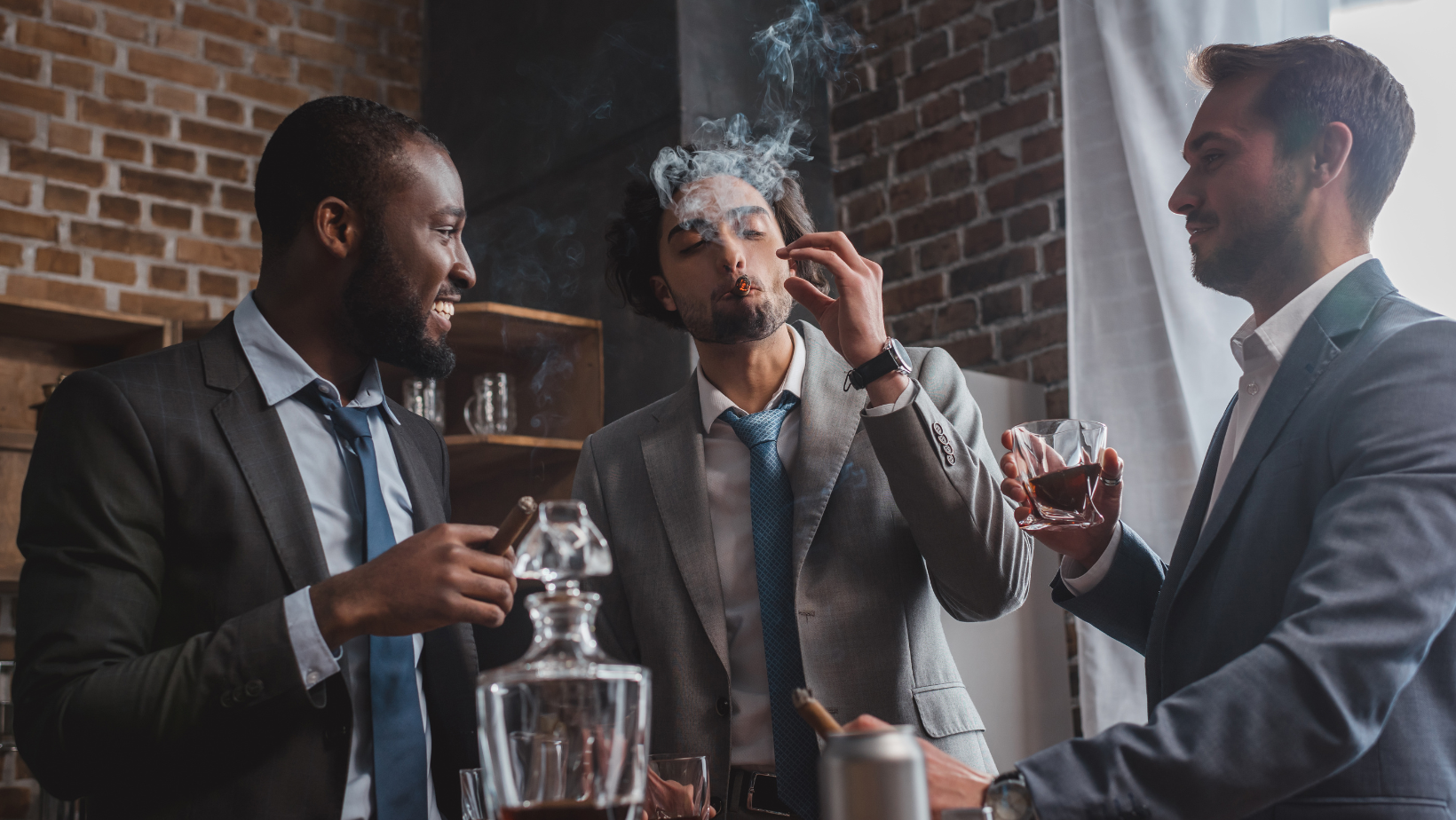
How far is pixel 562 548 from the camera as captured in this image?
0.82 m

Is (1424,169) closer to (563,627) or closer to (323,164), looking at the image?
(323,164)

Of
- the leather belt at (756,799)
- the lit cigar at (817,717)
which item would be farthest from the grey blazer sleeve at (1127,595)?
the lit cigar at (817,717)

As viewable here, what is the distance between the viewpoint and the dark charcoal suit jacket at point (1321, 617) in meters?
0.98

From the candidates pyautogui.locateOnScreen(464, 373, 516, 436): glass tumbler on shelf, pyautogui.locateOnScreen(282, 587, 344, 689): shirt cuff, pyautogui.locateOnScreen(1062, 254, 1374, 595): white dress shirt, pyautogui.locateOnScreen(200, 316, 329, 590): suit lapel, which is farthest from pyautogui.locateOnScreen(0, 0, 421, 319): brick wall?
pyautogui.locateOnScreen(1062, 254, 1374, 595): white dress shirt

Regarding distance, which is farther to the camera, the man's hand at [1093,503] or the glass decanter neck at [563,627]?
the man's hand at [1093,503]

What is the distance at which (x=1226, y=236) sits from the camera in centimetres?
146

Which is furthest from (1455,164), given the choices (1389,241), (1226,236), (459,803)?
(459,803)

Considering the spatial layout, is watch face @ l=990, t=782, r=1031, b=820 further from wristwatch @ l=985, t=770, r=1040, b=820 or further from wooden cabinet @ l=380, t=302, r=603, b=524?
wooden cabinet @ l=380, t=302, r=603, b=524

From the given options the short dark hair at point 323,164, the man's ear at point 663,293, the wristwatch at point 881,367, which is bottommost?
the wristwatch at point 881,367

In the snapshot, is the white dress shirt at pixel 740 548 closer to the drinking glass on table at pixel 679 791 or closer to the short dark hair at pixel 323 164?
the drinking glass on table at pixel 679 791

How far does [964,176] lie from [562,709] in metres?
2.66

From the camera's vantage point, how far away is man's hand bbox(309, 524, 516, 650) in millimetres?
1095

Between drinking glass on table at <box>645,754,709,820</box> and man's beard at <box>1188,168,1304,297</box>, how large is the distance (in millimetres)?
898

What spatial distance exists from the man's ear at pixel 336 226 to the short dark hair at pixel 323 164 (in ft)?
0.04
